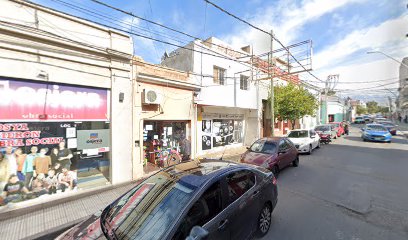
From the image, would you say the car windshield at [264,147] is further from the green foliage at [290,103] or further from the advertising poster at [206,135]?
the green foliage at [290,103]

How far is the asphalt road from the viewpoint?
3.78 meters

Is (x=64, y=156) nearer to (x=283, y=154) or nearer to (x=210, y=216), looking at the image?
(x=210, y=216)

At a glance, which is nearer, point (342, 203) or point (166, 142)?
point (342, 203)

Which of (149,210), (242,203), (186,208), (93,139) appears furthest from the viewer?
(93,139)

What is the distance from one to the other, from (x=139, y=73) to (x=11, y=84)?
3.63 meters

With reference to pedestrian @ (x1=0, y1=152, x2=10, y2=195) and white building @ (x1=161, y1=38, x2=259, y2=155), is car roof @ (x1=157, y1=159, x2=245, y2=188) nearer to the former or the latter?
pedestrian @ (x1=0, y1=152, x2=10, y2=195)

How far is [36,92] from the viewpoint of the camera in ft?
17.4

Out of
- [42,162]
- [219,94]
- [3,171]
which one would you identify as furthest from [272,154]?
[3,171]

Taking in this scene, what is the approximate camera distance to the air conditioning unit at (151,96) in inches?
296

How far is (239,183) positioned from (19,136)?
590cm

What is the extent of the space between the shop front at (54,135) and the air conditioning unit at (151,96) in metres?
1.36

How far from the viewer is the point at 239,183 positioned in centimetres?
327

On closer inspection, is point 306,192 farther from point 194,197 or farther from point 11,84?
point 11,84

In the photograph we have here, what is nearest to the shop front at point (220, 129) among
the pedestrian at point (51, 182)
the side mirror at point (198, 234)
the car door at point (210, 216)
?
the pedestrian at point (51, 182)
